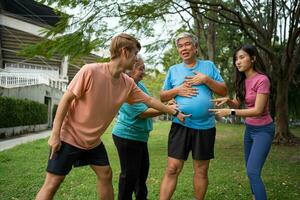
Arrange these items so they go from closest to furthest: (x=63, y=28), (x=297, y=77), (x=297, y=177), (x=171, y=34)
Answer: (x=297, y=177) → (x=63, y=28) → (x=171, y=34) → (x=297, y=77)

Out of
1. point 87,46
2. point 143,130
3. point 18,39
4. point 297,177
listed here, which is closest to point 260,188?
point 143,130

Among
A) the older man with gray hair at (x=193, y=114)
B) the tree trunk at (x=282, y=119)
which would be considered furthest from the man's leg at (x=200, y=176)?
the tree trunk at (x=282, y=119)

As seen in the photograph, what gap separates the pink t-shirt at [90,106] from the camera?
11.5ft

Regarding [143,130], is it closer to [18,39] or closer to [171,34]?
[171,34]

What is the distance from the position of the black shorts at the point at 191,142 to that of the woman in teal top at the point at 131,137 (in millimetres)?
316

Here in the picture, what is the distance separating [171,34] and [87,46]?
22.0ft

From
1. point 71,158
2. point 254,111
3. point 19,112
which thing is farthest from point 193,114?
point 19,112

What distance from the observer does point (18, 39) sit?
43.9 m

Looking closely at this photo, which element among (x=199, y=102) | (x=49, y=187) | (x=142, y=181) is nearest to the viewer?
(x=49, y=187)

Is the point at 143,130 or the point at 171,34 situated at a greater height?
the point at 171,34

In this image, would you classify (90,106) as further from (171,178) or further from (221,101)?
(221,101)

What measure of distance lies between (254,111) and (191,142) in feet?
A: 2.46

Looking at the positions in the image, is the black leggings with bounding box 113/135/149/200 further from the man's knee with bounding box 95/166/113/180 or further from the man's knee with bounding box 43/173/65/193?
the man's knee with bounding box 43/173/65/193

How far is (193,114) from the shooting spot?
14.2ft
